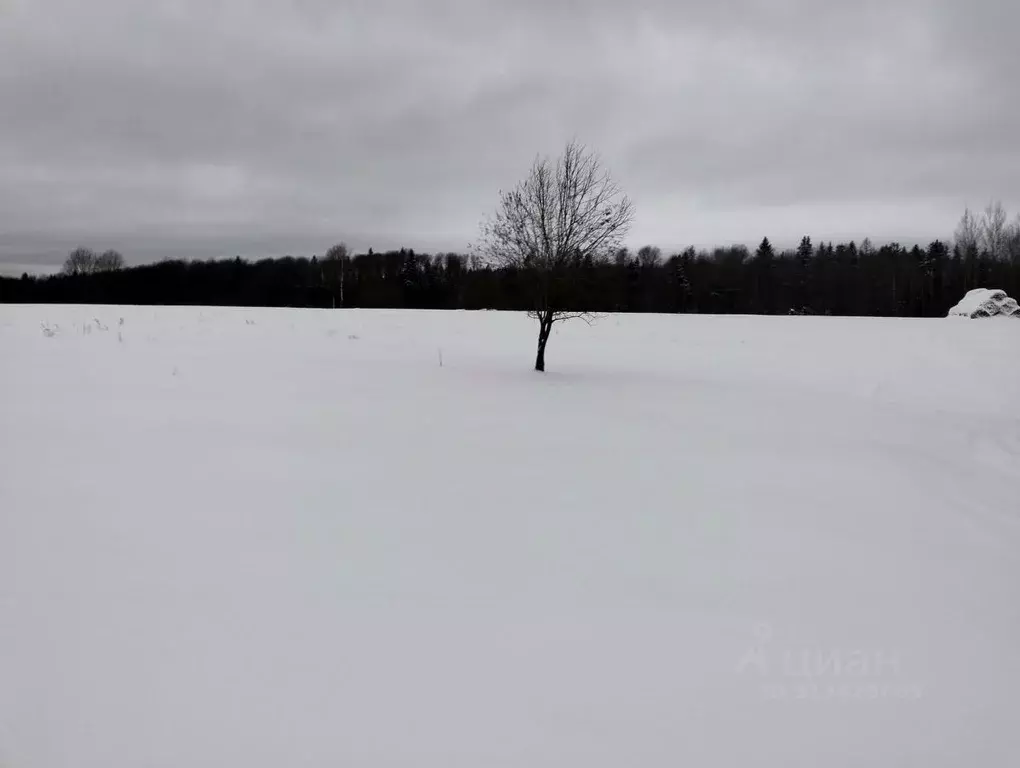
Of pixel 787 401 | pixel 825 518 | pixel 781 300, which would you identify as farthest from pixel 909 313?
pixel 825 518

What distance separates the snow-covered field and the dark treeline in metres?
48.6

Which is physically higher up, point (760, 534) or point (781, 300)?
point (781, 300)

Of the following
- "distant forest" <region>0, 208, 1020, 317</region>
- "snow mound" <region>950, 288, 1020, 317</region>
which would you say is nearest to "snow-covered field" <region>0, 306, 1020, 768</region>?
"snow mound" <region>950, 288, 1020, 317</region>

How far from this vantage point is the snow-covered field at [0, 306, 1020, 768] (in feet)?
9.49

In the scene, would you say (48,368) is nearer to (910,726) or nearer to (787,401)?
(910,726)

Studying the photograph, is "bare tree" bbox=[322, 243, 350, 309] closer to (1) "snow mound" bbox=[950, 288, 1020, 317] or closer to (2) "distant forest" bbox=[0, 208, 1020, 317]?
(2) "distant forest" bbox=[0, 208, 1020, 317]

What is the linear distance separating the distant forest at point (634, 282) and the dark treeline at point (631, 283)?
133mm

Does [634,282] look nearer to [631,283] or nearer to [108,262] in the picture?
[631,283]

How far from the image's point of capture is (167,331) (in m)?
18.9

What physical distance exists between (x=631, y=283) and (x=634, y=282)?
1.41 feet

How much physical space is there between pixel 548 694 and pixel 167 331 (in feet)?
65.6

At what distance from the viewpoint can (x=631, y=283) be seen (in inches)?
2598

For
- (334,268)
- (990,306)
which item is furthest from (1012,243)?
(334,268)

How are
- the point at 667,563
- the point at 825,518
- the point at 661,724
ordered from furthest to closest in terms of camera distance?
→ the point at 825,518 → the point at 667,563 → the point at 661,724
